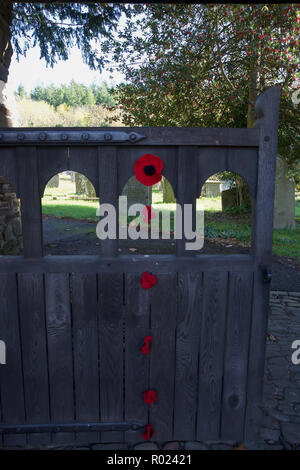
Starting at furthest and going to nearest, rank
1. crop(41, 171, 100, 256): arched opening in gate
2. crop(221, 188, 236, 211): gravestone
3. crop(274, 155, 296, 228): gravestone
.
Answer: crop(221, 188, 236, 211): gravestone < crop(274, 155, 296, 228): gravestone < crop(41, 171, 100, 256): arched opening in gate

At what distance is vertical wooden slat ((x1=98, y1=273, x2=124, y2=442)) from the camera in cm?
202

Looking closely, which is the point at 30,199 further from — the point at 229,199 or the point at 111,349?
the point at 229,199

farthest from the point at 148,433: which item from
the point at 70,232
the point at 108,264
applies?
the point at 70,232

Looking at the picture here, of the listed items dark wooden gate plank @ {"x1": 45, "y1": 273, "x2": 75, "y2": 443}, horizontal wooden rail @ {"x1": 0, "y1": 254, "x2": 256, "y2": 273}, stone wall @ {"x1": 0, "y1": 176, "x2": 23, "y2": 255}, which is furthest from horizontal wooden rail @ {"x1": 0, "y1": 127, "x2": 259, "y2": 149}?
stone wall @ {"x1": 0, "y1": 176, "x2": 23, "y2": 255}

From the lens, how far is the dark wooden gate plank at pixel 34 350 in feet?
6.60

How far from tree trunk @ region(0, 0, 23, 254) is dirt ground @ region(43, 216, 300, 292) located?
907 millimetres

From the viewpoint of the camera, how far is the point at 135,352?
210cm

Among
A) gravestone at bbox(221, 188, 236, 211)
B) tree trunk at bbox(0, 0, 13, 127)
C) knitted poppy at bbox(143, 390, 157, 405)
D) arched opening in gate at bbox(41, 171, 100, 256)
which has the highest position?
tree trunk at bbox(0, 0, 13, 127)

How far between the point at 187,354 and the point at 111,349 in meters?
0.48

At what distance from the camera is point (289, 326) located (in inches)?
159

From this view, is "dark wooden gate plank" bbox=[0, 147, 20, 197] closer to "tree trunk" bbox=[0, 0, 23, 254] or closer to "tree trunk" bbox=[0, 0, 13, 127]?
"tree trunk" bbox=[0, 0, 13, 127]

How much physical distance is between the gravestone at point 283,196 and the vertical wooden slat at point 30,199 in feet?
28.2

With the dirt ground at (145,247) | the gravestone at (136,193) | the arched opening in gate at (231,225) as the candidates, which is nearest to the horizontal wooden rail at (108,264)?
the arched opening in gate at (231,225)

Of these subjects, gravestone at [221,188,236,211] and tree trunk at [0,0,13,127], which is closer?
tree trunk at [0,0,13,127]
